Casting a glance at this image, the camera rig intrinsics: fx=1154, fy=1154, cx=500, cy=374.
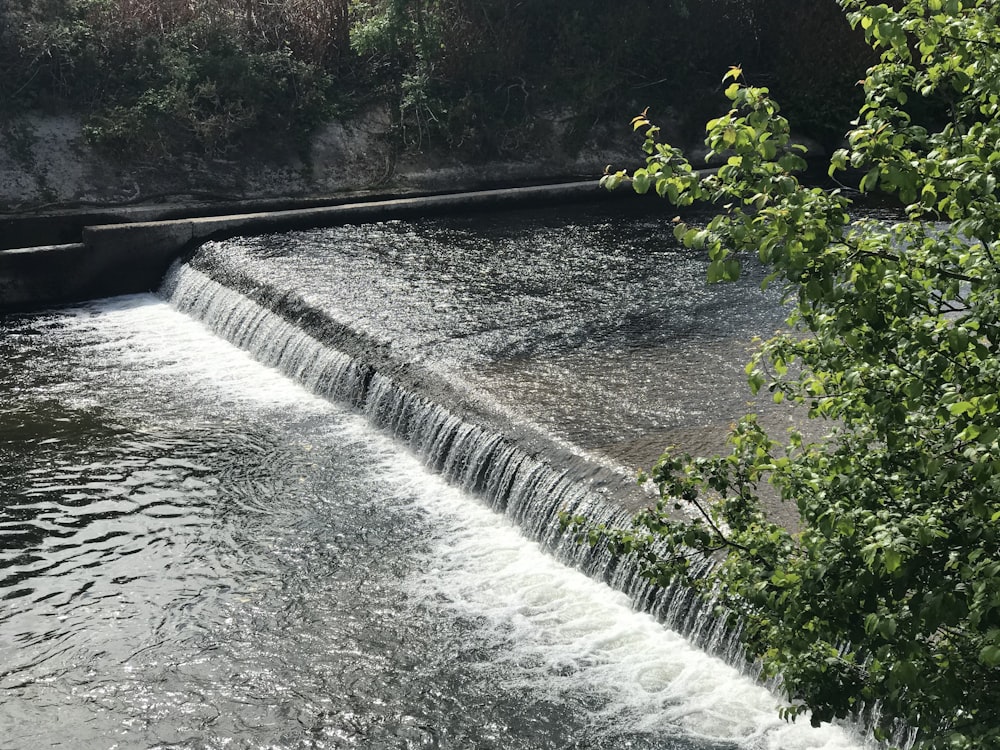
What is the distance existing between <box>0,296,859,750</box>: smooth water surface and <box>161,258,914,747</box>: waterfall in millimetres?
150

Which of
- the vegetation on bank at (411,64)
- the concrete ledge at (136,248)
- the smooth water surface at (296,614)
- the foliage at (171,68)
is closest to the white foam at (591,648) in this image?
the smooth water surface at (296,614)

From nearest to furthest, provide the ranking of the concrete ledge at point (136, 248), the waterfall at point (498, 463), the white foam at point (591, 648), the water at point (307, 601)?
the white foam at point (591, 648)
the water at point (307, 601)
the waterfall at point (498, 463)
the concrete ledge at point (136, 248)

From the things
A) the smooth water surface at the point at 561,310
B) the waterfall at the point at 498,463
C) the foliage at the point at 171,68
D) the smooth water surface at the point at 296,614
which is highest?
the foliage at the point at 171,68

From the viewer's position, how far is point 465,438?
10.9 meters

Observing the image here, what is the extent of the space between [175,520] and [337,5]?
16.5 metres

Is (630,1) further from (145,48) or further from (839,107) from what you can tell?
(145,48)

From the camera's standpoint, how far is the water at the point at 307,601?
24.3 feet

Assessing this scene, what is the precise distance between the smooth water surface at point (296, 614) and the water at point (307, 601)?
0.02 m

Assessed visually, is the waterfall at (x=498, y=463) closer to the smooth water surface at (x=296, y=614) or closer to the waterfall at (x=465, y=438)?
the waterfall at (x=465, y=438)

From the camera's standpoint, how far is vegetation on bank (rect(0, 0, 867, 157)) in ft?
70.2

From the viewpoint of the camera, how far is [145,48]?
73.2 ft

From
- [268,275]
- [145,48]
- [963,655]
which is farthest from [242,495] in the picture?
[145,48]

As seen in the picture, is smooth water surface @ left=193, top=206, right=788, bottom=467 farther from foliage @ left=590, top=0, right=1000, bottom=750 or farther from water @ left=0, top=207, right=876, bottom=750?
foliage @ left=590, top=0, right=1000, bottom=750

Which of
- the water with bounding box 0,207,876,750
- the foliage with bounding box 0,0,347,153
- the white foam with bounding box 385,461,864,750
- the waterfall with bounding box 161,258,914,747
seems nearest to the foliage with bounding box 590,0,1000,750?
the waterfall with bounding box 161,258,914,747
